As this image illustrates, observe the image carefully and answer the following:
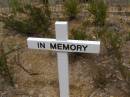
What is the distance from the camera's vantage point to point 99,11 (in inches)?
171

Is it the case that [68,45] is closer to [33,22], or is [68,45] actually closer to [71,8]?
[33,22]

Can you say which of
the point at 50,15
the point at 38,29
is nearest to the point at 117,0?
the point at 50,15

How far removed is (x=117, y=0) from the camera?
5219 mm

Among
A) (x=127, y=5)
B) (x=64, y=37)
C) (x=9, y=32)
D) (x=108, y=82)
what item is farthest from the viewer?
(x=127, y=5)

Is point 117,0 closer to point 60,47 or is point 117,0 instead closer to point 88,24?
point 88,24

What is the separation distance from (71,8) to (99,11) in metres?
0.43

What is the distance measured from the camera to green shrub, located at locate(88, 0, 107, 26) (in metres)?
4.36

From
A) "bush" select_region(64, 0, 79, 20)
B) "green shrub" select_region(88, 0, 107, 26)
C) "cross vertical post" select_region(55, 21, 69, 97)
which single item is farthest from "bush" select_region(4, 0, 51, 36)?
"cross vertical post" select_region(55, 21, 69, 97)

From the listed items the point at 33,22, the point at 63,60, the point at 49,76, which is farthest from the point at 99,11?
the point at 63,60

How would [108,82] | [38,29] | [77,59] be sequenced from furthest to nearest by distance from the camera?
[38,29] → [77,59] → [108,82]

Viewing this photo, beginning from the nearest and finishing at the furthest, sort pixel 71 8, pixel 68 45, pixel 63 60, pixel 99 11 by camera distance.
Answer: pixel 68 45, pixel 63 60, pixel 99 11, pixel 71 8

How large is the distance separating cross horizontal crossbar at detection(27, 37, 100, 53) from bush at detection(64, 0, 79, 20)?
1641mm

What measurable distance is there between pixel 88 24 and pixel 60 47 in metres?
1.62

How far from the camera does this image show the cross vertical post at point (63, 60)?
2.94 meters
